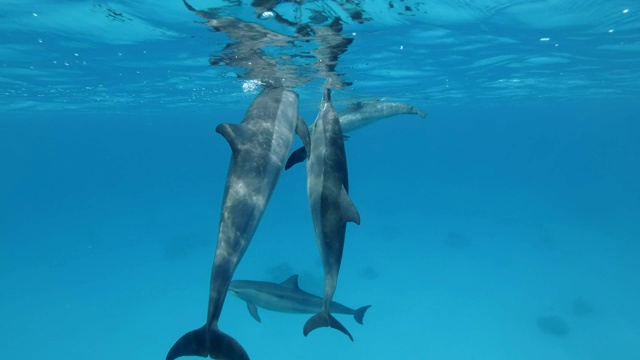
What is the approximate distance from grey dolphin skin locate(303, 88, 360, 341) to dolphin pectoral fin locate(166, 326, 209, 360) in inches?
49.6

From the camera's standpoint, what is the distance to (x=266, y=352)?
20.2m

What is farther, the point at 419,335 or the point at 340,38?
the point at 419,335

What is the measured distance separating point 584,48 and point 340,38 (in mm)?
11622

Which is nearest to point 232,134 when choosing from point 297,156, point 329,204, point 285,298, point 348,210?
point 297,156

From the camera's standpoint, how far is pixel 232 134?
5398 millimetres

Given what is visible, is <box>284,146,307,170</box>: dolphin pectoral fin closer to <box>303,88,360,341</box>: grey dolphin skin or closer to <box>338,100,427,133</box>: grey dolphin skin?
<box>303,88,360,341</box>: grey dolphin skin

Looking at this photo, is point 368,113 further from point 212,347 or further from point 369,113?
point 212,347

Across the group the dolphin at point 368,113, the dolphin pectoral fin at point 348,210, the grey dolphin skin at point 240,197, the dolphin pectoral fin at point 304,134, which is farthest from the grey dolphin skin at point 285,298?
the dolphin pectoral fin at point 348,210

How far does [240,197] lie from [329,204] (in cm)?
115

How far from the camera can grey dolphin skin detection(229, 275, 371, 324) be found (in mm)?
11234

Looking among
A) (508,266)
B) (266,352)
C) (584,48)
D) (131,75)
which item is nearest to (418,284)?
(508,266)

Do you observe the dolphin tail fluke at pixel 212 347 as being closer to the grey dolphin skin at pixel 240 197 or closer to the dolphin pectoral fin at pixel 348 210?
the grey dolphin skin at pixel 240 197

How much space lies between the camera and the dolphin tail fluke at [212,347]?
4727 millimetres

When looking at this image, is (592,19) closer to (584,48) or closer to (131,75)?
(584,48)
